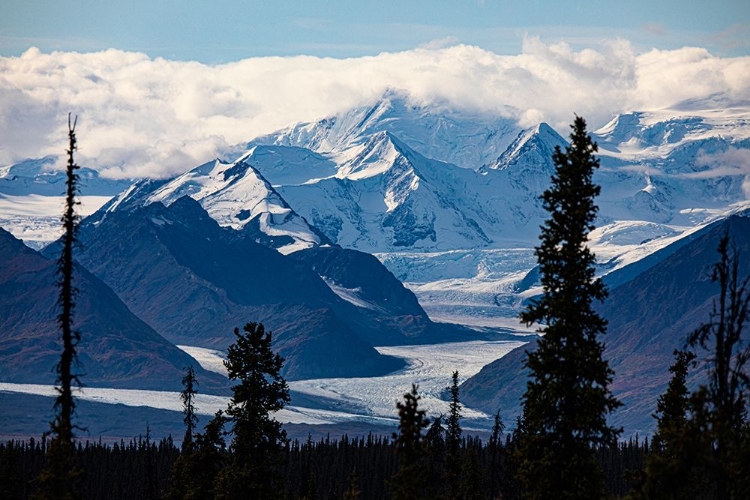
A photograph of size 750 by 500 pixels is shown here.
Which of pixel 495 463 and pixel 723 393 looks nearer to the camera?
pixel 723 393

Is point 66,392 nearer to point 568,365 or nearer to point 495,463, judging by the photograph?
point 568,365

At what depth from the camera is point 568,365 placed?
1921 inches

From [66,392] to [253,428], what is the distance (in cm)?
1398

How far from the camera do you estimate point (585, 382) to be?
48.8 meters

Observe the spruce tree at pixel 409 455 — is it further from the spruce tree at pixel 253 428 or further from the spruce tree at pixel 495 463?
the spruce tree at pixel 495 463

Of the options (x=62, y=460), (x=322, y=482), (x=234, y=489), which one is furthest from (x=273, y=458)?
(x=322, y=482)

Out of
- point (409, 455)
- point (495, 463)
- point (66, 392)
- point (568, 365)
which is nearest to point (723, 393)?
point (568, 365)

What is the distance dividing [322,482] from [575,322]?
414ft

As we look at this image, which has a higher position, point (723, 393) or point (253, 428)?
point (723, 393)

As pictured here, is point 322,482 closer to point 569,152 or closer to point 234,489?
point 234,489

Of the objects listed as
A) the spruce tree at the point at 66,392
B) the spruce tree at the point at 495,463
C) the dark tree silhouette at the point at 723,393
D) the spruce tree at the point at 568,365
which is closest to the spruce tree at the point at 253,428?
the spruce tree at the point at 66,392

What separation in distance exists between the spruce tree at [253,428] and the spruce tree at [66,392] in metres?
11.2

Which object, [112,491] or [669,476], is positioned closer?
[669,476]

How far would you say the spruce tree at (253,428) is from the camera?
6725 centimetres
